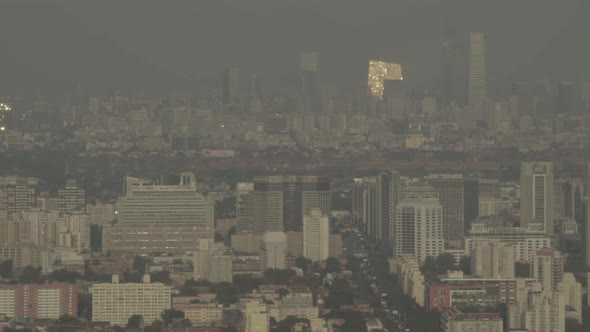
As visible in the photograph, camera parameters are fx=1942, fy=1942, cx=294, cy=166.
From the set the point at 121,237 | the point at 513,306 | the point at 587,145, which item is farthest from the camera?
the point at 587,145

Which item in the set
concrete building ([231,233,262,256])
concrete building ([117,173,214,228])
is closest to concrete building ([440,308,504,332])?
concrete building ([231,233,262,256])

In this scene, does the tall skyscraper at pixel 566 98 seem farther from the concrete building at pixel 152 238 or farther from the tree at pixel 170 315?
the tree at pixel 170 315

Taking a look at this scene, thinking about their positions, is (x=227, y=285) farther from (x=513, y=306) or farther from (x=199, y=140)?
(x=199, y=140)

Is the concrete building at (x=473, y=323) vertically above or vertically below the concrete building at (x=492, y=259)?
below

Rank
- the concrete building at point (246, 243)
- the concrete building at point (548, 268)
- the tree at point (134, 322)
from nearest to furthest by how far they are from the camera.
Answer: the tree at point (134, 322), the concrete building at point (548, 268), the concrete building at point (246, 243)

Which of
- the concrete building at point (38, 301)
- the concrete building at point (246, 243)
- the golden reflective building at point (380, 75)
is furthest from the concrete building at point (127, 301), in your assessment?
the golden reflective building at point (380, 75)

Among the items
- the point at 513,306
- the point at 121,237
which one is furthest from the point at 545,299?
the point at 121,237

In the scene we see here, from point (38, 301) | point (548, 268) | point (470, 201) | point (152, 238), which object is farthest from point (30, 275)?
point (470, 201)
